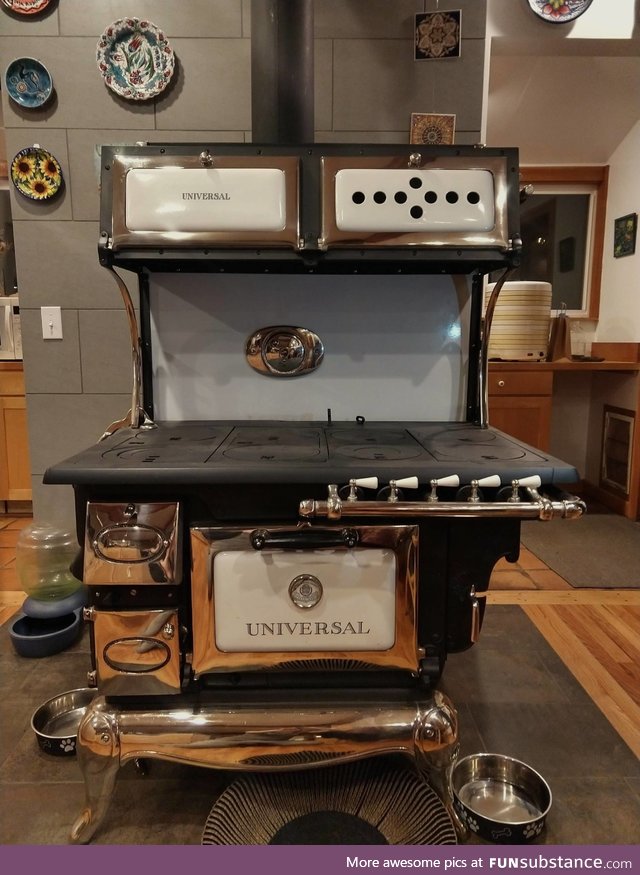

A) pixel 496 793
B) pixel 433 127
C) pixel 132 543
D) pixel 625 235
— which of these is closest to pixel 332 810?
pixel 496 793

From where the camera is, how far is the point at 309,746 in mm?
1104

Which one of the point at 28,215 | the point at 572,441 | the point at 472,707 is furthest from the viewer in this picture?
the point at 572,441

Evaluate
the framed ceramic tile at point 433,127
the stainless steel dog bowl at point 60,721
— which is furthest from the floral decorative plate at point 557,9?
the stainless steel dog bowl at point 60,721

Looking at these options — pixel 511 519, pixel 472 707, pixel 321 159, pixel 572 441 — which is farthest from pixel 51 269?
pixel 572 441

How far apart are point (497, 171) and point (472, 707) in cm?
137

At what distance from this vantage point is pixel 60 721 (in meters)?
1.49

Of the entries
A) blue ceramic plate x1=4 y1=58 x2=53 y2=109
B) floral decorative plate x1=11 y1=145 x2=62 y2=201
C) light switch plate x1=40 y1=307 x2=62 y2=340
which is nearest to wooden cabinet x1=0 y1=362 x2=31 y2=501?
light switch plate x1=40 y1=307 x2=62 y2=340

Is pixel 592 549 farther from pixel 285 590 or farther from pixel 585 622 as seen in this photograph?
pixel 285 590

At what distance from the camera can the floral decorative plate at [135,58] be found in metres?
1.60

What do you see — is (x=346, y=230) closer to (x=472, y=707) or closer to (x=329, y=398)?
(x=329, y=398)

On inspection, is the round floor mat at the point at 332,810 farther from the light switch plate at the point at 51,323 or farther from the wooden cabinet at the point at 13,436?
the wooden cabinet at the point at 13,436

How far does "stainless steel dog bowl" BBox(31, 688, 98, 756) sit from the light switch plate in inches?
41.1

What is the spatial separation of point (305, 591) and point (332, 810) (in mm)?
464

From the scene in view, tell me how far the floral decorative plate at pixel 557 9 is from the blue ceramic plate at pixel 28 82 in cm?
160
